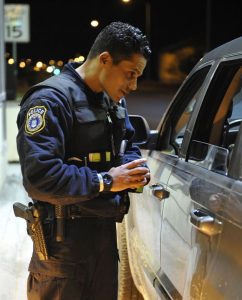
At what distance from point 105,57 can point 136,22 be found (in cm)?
4759

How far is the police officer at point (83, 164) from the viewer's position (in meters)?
2.15

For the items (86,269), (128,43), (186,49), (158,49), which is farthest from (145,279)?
(158,49)

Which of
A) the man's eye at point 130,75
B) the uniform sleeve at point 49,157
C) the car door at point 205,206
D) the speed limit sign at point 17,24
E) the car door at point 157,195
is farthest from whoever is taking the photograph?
the speed limit sign at point 17,24

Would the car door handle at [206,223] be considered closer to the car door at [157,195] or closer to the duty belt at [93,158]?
the duty belt at [93,158]

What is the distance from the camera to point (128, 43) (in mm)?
2285

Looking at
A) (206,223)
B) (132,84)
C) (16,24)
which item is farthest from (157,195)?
(16,24)

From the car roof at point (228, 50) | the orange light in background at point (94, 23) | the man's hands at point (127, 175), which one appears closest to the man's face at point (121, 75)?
the man's hands at point (127, 175)

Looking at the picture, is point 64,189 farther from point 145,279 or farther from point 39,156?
point 145,279

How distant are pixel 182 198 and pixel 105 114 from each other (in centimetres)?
48

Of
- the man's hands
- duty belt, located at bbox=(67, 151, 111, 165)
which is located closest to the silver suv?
the man's hands

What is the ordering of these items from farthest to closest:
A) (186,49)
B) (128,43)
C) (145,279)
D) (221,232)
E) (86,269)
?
(186,49) → (145,279) → (86,269) → (128,43) → (221,232)

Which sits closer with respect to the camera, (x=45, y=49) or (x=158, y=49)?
(x=158, y=49)

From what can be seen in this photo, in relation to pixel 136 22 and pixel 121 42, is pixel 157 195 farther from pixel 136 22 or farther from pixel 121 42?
pixel 136 22

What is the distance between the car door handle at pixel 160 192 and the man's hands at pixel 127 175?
50 centimetres
